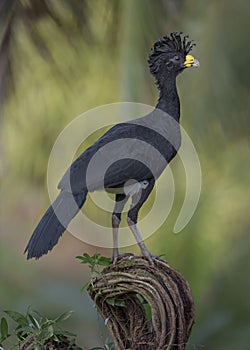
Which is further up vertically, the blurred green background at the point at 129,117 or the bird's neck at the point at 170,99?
the blurred green background at the point at 129,117

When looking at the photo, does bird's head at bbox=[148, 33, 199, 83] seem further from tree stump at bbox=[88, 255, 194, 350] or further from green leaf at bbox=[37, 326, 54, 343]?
green leaf at bbox=[37, 326, 54, 343]

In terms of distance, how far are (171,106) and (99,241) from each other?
3.39 ft

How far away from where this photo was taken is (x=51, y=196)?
8.48 feet

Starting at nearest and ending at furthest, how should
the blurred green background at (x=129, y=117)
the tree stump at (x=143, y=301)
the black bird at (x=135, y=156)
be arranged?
the tree stump at (x=143, y=301)
the black bird at (x=135, y=156)
the blurred green background at (x=129, y=117)

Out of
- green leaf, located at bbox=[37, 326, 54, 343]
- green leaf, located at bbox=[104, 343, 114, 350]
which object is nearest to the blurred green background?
green leaf, located at bbox=[104, 343, 114, 350]

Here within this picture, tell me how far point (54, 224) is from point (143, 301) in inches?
10.4

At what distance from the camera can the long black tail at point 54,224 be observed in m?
1.50

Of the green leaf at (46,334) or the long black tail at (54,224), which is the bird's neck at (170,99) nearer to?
the long black tail at (54,224)

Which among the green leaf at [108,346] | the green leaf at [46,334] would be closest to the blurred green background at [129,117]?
the green leaf at [108,346]

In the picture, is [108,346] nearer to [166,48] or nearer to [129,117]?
[166,48]

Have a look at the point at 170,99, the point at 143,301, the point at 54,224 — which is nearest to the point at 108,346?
the point at 143,301

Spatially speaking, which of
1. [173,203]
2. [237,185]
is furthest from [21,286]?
[237,185]

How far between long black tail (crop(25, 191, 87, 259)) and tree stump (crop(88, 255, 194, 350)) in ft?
0.43

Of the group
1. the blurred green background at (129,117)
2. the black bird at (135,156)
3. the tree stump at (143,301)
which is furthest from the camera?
the blurred green background at (129,117)
